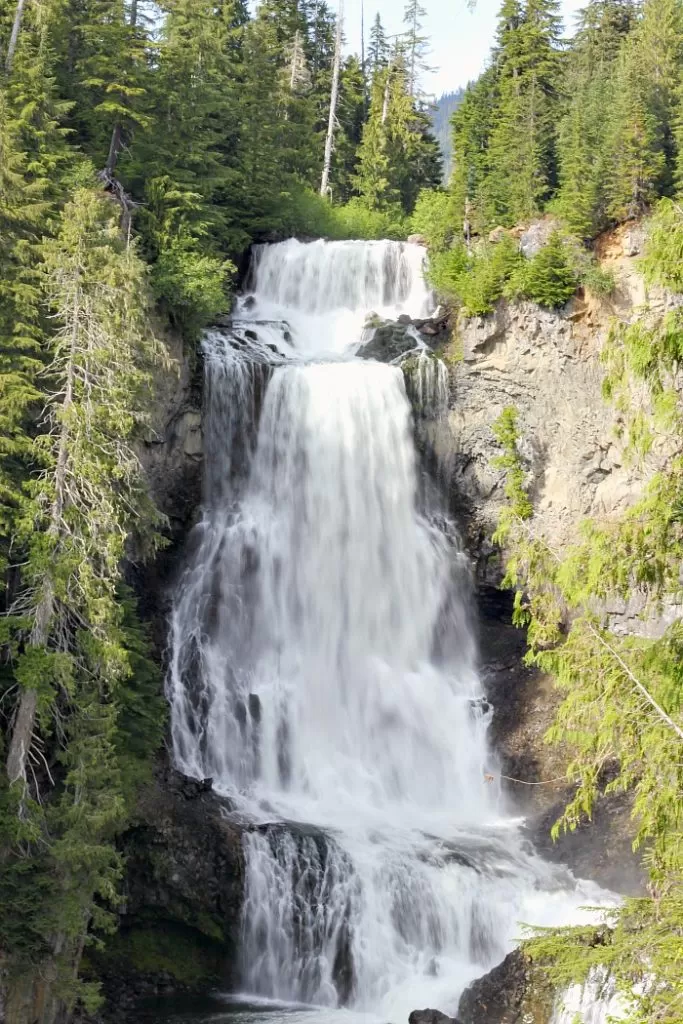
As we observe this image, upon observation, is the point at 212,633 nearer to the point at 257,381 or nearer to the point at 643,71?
the point at 257,381

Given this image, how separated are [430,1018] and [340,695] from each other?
975cm

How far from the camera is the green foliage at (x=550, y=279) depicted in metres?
26.3

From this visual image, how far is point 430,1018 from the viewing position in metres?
13.1

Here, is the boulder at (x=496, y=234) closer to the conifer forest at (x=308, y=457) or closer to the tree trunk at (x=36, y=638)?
the conifer forest at (x=308, y=457)

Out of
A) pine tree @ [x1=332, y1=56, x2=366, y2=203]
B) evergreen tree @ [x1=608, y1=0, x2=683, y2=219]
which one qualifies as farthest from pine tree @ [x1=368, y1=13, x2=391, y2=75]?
evergreen tree @ [x1=608, y1=0, x2=683, y2=219]

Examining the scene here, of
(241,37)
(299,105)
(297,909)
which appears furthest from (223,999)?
(241,37)

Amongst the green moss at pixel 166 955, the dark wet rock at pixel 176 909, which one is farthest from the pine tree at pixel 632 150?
the green moss at pixel 166 955

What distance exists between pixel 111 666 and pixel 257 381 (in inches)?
487

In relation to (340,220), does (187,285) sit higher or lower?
lower

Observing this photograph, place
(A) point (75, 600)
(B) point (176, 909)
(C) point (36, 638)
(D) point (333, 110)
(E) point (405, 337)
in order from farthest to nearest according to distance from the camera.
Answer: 1. (D) point (333, 110)
2. (E) point (405, 337)
3. (B) point (176, 909)
4. (A) point (75, 600)
5. (C) point (36, 638)

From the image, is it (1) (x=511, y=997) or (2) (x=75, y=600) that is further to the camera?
(2) (x=75, y=600)

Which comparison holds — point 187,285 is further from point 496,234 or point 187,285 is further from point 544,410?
point 496,234

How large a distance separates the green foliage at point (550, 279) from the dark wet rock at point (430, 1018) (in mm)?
18670

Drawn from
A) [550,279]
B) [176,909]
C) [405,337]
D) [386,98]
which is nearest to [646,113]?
[550,279]
